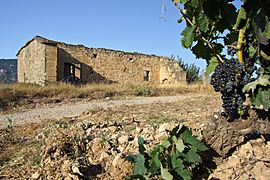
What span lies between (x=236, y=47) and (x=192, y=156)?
85cm

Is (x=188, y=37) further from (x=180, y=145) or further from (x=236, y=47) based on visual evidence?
(x=180, y=145)

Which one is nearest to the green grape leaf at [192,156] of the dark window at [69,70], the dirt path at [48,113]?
the dirt path at [48,113]

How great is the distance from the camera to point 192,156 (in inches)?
97.7

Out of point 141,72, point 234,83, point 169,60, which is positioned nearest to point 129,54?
point 141,72

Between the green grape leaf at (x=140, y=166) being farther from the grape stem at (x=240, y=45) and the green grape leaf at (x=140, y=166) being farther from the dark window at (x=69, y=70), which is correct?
the dark window at (x=69, y=70)

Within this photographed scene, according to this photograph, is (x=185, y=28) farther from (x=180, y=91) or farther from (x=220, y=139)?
(x=180, y=91)

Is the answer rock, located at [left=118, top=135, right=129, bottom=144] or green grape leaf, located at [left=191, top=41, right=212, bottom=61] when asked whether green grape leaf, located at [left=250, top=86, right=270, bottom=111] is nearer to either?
green grape leaf, located at [left=191, top=41, right=212, bottom=61]

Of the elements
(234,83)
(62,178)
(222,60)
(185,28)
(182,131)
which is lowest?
(62,178)

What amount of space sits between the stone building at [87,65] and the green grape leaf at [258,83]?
17.0 meters

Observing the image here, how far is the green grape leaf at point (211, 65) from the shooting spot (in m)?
2.38

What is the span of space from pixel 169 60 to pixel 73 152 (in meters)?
23.0

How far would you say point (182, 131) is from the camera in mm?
2594

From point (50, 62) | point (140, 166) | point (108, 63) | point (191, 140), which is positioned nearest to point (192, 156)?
point (191, 140)

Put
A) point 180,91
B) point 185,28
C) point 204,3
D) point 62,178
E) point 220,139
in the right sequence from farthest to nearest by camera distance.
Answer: point 180,91, point 62,178, point 220,139, point 185,28, point 204,3
